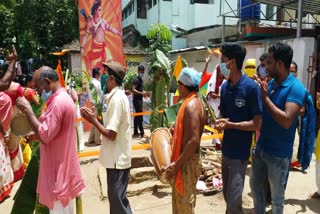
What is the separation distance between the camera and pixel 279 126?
2.98m

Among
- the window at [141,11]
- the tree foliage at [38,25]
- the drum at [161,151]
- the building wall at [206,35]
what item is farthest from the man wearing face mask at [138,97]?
the window at [141,11]

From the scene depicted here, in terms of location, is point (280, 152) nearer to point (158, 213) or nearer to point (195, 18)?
point (158, 213)

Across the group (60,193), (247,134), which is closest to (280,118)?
(247,134)

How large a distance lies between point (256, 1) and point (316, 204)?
7.10 m

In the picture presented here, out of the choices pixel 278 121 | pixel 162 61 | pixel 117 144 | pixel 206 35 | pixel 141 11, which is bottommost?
pixel 117 144

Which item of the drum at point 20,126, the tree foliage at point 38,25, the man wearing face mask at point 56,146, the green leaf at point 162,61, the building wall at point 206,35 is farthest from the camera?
the tree foliage at point 38,25

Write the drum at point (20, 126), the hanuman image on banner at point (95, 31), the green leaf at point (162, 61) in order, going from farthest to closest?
the hanuman image on banner at point (95, 31)
the green leaf at point (162, 61)
the drum at point (20, 126)

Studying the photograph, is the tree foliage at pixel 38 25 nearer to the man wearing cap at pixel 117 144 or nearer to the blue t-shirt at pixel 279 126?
the man wearing cap at pixel 117 144

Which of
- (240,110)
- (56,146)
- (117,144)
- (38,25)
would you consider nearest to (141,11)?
(38,25)

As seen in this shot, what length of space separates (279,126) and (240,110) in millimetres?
376

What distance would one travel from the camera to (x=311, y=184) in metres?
5.14

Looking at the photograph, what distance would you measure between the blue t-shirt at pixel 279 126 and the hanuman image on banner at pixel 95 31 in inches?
291

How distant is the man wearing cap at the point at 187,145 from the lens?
112 inches

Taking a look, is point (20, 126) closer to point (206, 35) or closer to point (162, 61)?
point (162, 61)
